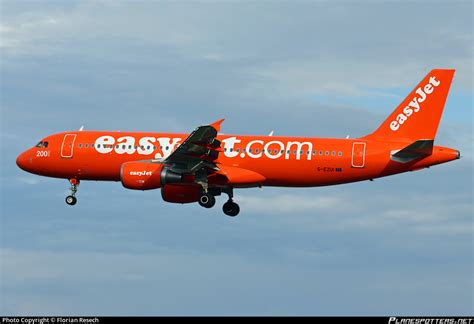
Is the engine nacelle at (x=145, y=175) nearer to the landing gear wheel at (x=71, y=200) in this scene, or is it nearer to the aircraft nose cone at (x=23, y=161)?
the landing gear wheel at (x=71, y=200)

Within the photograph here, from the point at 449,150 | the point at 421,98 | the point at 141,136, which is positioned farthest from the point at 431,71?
the point at 141,136

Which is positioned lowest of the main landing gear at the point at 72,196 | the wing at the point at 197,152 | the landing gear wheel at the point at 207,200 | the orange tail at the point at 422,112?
the landing gear wheel at the point at 207,200

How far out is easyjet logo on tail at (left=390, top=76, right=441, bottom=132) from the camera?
63.2 meters

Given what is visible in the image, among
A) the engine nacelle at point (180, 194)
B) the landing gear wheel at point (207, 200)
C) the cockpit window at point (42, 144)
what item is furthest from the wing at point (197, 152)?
the cockpit window at point (42, 144)

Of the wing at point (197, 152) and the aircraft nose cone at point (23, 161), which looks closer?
the wing at point (197, 152)

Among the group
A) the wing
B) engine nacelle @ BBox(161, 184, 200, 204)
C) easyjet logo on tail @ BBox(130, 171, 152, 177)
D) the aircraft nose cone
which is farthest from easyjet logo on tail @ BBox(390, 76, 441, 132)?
the aircraft nose cone

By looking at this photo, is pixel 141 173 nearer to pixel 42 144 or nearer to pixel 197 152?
pixel 197 152

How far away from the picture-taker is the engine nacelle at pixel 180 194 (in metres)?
67.1

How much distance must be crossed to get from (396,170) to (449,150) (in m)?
3.91

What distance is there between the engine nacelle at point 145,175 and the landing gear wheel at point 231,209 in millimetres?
6723

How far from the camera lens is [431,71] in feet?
209

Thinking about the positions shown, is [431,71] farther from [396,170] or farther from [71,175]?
[71,175]

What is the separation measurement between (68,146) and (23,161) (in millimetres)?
4970

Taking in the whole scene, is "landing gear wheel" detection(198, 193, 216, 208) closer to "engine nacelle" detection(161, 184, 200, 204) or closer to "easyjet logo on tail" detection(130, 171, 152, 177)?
"engine nacelle" detection(161, 184, 200, 204)
